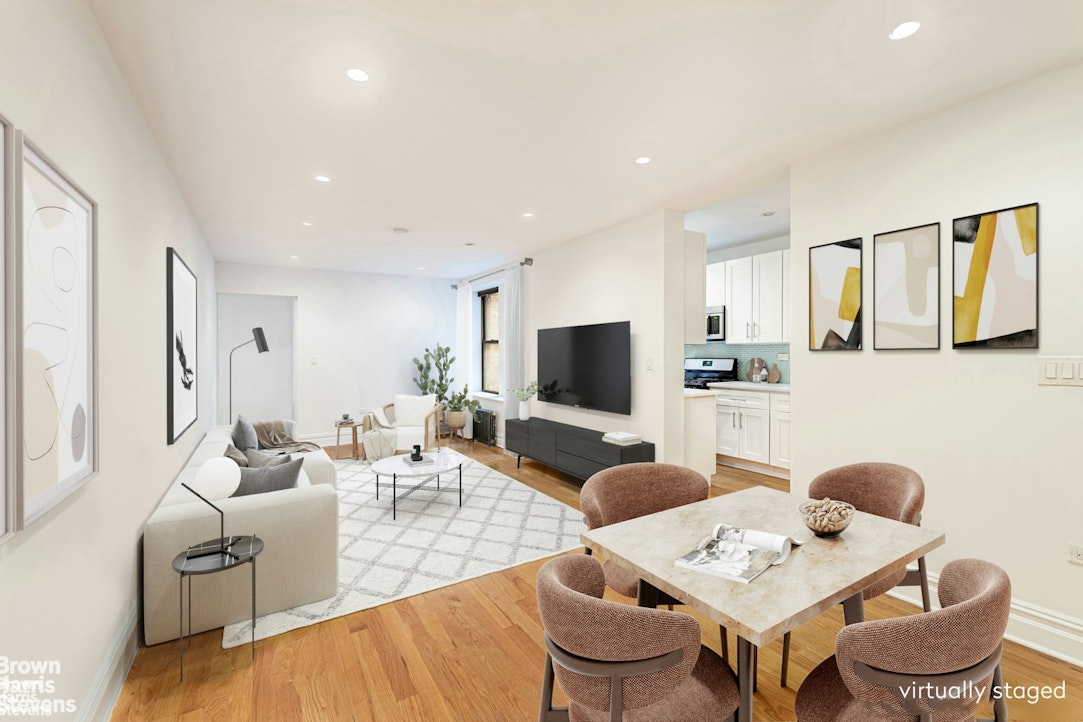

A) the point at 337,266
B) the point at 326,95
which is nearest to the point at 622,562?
the point at 326,95

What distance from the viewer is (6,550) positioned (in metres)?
1.14

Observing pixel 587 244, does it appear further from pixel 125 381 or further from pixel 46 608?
pixel 46 608

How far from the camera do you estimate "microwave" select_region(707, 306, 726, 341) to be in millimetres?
5932

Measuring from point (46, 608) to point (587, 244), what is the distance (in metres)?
4.63

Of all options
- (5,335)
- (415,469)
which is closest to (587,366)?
(415,469)

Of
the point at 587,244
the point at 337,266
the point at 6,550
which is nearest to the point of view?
the point at 6,550

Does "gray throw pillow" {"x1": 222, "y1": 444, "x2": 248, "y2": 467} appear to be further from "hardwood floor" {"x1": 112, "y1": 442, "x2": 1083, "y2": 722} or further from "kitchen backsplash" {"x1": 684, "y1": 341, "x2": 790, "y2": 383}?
"kitchen backsplash" {"x1": 684, "y1": 341, "x2": 790, "y2": 383}

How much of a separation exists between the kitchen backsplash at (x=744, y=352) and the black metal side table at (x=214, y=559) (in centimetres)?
437

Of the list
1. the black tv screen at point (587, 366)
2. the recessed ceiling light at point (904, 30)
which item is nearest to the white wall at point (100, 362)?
the recessed ceiling light at point (904, 30)

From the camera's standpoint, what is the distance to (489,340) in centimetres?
779

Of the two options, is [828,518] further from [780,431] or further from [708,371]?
[708,371]

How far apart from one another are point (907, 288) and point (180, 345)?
4508 millimetres

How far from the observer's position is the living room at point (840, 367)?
145 centimetres

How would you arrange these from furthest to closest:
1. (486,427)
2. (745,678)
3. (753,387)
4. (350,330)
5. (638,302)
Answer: (350,330) < (486,427) < (753,387) < (638,302) < (745,678)
